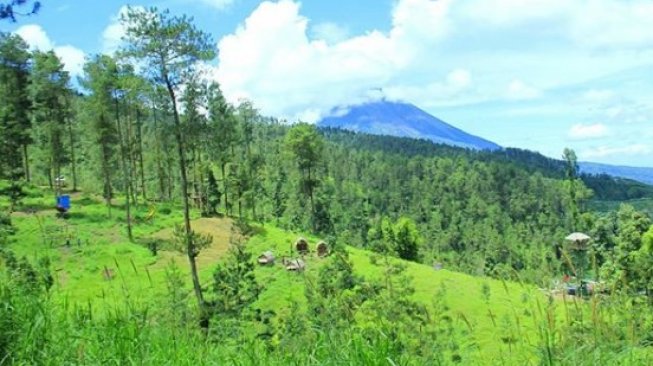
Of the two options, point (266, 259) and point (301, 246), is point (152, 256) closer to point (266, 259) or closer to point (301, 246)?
point (266, 259)

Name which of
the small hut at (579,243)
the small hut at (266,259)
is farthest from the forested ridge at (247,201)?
the small hut at (266,259)

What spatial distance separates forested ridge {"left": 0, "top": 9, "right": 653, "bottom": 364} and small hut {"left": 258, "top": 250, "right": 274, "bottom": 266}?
15.1 ft

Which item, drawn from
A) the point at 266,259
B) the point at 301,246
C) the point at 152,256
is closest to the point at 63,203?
the point at 152,256

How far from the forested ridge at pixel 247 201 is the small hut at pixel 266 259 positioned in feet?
15.1

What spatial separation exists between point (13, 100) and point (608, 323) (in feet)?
169

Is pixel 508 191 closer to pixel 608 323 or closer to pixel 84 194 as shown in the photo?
pixel 84 194

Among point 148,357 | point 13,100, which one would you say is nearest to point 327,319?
point 148,357

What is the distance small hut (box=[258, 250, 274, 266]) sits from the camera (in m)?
39.5

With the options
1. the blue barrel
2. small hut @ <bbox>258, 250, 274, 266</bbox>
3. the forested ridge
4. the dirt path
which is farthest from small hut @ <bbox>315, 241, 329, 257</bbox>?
the blue barrel

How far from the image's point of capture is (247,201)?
183 ft

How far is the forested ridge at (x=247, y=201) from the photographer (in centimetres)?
443

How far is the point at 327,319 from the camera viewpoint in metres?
3.94

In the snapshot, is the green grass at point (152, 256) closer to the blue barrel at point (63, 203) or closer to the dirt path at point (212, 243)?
the dirt path at point (212, 243)

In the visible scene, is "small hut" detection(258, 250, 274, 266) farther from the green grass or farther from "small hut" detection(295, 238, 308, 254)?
"small hut" detection(295, 238, 308, 254)
